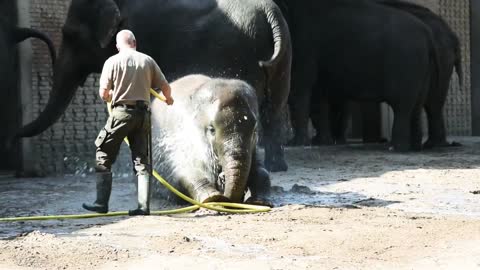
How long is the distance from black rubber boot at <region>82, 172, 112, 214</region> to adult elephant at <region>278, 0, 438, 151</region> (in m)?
7.39

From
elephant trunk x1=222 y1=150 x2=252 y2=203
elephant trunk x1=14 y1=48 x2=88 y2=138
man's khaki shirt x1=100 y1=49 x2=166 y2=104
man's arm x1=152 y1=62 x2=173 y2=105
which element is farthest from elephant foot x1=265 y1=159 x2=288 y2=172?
man's khaki shirt x1=100 y1=49 x2=166 y2=104


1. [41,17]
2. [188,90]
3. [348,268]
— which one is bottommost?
[348,268]

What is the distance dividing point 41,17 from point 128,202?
4.38 m

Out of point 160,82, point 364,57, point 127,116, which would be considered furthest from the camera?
point 364,57

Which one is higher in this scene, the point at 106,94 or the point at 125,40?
the point at 125,40

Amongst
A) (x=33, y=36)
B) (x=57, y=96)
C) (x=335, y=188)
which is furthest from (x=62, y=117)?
(x=335, y=188)

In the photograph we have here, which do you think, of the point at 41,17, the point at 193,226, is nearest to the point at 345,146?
the point at 41,17

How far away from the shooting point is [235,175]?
7.96 metres

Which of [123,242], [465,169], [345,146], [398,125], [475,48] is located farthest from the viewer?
[475,48]

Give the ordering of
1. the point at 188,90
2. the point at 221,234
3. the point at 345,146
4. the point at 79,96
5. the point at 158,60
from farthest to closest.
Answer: the point at 345,146 → the point at 79,96 → the point at 158,60 → the point at 188,90 → the point at 221,234

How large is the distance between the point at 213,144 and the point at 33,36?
4.81m

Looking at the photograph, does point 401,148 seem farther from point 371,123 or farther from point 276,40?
point 276,40

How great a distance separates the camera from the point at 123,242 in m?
6.22

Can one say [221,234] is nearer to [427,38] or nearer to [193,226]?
[193,226]
